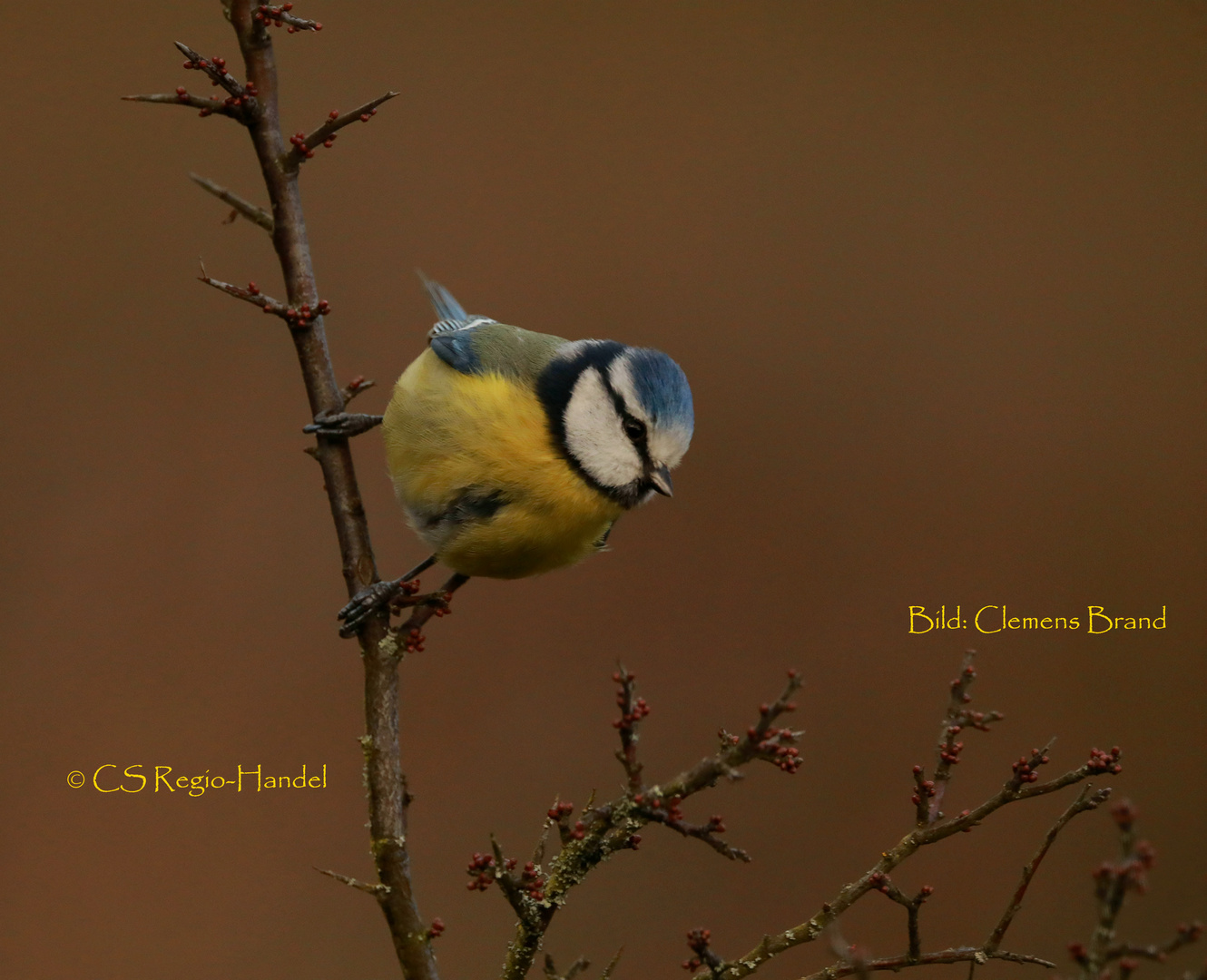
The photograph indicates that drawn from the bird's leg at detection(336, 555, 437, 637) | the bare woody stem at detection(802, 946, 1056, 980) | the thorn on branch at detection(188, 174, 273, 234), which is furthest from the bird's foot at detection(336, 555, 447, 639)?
the bare woody stem at detection(802, 946, 1056, 980)

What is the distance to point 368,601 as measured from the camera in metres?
1.12

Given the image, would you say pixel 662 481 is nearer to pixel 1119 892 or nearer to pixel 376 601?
pixel 376 601

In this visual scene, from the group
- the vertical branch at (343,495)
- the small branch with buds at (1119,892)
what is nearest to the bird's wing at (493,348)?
the vertical branch at (343,495)

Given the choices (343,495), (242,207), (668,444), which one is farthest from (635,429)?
(242,207)

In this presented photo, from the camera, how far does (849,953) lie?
606 mm

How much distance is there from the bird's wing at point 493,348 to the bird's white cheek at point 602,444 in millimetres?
98

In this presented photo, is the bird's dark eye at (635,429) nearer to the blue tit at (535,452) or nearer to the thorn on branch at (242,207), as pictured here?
the blue tit at (535,452)

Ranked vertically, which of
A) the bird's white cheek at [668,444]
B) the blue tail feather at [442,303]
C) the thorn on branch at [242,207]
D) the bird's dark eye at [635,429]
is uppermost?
the blue tail feather at [442,303]

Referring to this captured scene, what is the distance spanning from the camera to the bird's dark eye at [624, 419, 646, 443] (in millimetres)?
1333

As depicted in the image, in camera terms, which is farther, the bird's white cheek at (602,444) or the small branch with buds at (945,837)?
the bird's white cheek at (602,444)

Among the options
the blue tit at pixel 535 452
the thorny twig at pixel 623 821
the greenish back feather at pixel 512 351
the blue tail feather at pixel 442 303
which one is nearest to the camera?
the thorny twig at pixel 623 821

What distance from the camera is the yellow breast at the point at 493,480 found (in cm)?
133

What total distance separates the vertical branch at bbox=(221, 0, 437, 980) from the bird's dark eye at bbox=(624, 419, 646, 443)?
1.09 feet

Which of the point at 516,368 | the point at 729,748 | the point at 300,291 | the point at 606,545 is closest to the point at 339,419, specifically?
the point at 300,291
